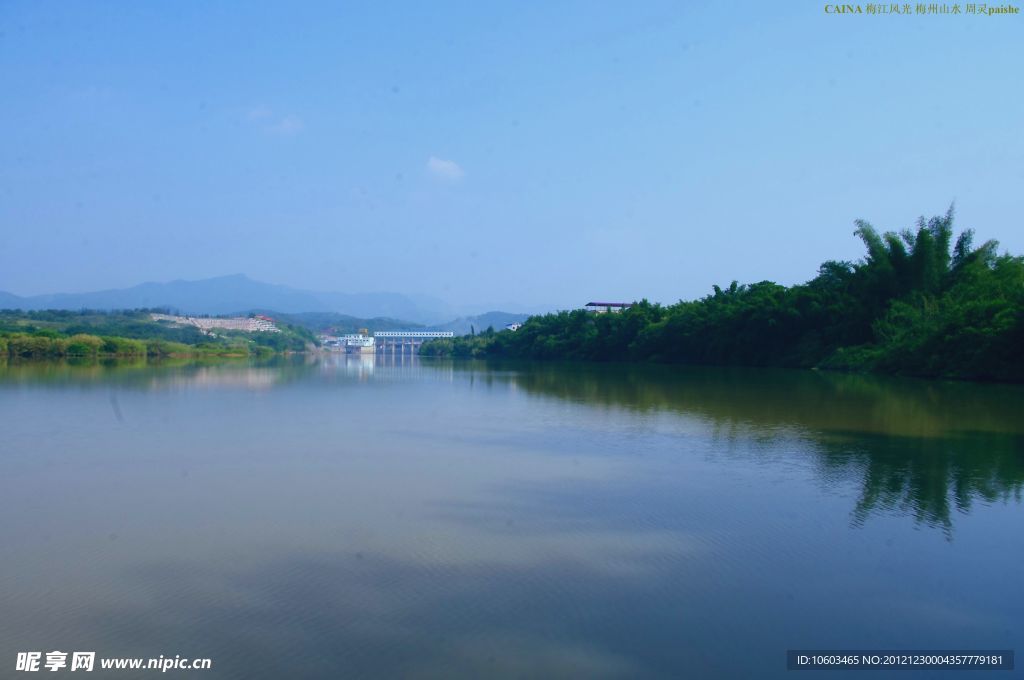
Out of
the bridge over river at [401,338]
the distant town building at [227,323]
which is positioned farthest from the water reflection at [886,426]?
A: the bridge over river at [401,338]

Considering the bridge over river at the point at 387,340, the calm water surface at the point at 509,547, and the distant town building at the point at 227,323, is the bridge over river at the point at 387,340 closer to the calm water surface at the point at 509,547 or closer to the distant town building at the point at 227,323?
the distant town building at the point at 227,323

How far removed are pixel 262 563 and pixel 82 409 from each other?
441 inches

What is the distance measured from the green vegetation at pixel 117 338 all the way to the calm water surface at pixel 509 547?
40939 mm

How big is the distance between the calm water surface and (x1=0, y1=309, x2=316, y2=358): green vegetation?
40.9 m

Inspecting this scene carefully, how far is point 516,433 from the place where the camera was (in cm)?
1142

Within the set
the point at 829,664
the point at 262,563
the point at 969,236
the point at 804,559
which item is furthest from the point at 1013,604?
the point at 969,236

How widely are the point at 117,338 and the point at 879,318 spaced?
4605 centimetres

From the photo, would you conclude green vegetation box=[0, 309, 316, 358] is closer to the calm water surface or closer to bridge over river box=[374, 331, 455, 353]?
bridge over river box=[374, 331, 455, 353]

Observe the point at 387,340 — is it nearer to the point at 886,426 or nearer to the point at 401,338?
the point at 401,338

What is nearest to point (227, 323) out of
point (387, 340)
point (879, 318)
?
point (387, 340)

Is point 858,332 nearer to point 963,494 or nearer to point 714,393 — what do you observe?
point 714,393

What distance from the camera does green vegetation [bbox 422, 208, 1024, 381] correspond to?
23.4 meters

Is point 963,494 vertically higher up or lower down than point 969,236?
lower down

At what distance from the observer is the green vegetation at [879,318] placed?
921 inches
